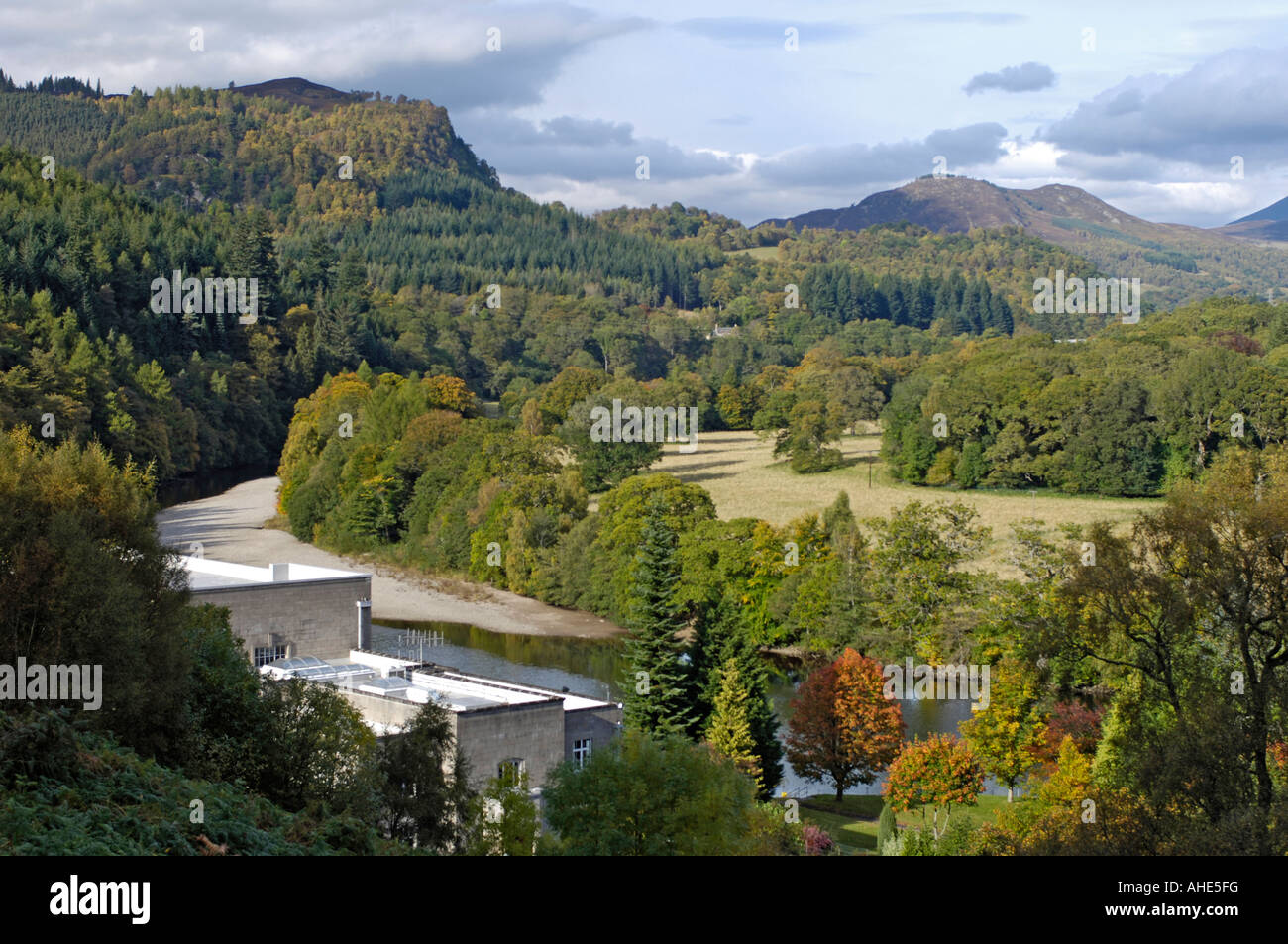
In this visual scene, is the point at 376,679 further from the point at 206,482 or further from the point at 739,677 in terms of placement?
the point at 206,482

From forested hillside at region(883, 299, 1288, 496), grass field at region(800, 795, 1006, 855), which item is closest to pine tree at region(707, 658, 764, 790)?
grass field at region(800, 795, 1006, 855)

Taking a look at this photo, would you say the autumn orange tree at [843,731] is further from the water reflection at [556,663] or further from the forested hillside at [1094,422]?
the forested hillside at [1094,422]

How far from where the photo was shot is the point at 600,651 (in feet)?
147

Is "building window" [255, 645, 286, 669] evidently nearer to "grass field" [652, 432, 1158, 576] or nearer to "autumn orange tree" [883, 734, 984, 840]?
"autumn orange tree" [883, 734, 984, 840]

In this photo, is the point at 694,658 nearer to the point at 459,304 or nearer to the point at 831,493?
the point at 831,493

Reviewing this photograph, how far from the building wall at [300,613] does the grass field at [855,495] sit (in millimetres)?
23451

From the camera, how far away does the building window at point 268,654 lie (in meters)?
34.3

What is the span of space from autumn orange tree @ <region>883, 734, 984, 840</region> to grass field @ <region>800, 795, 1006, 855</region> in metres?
0.34

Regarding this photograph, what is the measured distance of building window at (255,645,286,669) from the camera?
34.3 m

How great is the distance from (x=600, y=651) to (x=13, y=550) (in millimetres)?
29673

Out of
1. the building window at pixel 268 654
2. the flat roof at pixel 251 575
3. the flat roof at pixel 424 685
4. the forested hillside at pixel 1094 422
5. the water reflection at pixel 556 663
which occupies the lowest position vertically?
the water reflection at pixel 556 663

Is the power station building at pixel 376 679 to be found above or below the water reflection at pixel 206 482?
below

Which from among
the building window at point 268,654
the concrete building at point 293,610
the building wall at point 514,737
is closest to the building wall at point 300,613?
the concrete building at point 293,610
